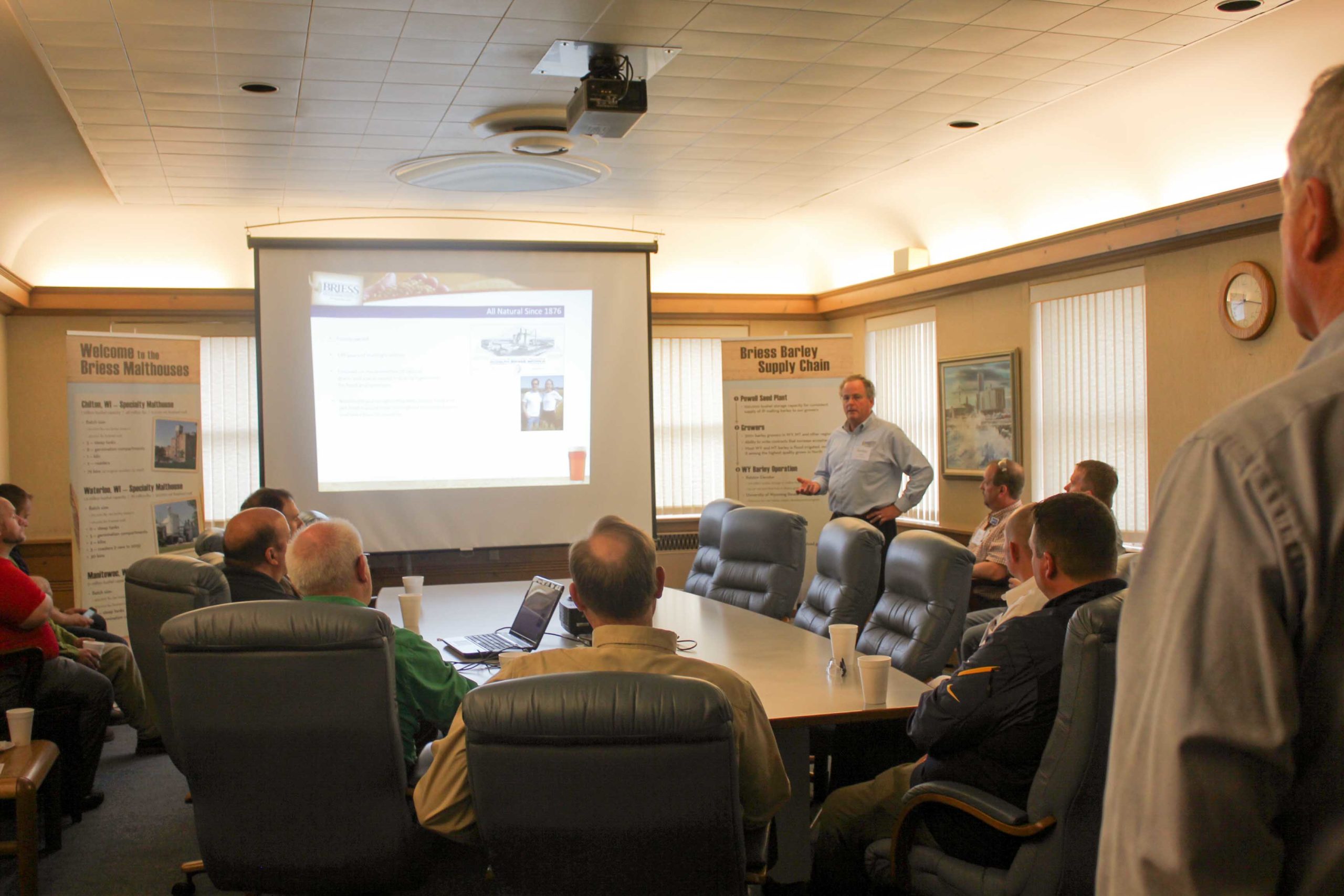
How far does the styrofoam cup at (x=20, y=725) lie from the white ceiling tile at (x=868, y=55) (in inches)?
159

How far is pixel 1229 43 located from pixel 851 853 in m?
4.03

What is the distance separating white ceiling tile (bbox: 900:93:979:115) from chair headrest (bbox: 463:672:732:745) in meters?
4.29

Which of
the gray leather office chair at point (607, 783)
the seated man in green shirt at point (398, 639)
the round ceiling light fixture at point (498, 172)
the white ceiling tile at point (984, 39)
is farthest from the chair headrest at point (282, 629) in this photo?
the round ceiling light fixture at point (498, 172)

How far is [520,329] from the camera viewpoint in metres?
6.96

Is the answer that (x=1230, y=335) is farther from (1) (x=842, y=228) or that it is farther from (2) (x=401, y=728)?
(2) (x=401, y=728)

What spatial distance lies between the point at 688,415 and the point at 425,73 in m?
4.76

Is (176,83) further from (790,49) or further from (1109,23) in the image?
(1109,23)

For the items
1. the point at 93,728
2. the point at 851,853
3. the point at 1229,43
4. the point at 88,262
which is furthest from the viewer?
the point at 88,262

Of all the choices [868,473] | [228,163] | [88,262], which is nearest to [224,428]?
[88,262]

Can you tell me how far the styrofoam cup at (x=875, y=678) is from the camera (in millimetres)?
2689

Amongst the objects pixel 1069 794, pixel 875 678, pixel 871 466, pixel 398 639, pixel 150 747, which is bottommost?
pixel 150 747

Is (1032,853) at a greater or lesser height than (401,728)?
lesser

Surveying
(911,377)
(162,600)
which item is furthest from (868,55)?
(911,377)

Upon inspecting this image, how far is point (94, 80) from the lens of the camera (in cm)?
469
